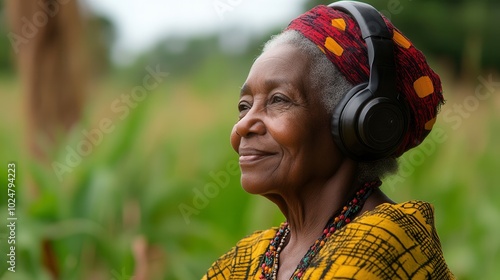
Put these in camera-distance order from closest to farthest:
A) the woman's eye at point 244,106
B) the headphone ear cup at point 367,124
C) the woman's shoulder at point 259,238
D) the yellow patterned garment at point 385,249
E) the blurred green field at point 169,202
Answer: the yellow patterned garment at point 385,249 → the headphone ear cup at point 367,124 → the woman's eye at point 244,106 → the woman's shoulder at point 259,238 → the blurred green field at point 169,202

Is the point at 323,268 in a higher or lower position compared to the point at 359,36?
lower

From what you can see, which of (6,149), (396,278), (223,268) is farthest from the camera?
(6,149)

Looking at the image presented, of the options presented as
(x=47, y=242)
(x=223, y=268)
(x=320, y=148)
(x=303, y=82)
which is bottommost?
(x=47, y=242)

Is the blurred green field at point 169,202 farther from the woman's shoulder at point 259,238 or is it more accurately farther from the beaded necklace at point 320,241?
the beaded necklace at point 320,241

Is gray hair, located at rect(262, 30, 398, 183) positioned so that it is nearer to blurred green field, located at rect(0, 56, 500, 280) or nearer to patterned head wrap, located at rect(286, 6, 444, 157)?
patterned head wrap, located at rect(286, 6, 444, 157)

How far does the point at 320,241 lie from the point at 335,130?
0.24 meters

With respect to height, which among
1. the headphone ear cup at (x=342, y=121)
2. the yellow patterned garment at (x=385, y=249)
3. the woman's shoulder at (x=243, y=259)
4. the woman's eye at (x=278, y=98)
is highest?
the woman's eye at (x=278, y=98)

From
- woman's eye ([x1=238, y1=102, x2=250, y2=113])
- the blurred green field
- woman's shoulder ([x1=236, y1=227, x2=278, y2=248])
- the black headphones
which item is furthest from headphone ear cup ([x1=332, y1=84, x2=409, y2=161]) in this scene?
the blurred green field

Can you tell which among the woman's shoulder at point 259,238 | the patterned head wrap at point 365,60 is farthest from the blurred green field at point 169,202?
the patterned head wrap at point 365,60

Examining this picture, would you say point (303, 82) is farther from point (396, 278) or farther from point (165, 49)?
point (165, 49)

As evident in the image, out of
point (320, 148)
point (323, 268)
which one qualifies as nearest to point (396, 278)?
point (323, 268)

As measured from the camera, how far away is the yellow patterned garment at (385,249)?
1.74 m

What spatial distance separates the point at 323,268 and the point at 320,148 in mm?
294

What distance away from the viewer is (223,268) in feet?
7.09
